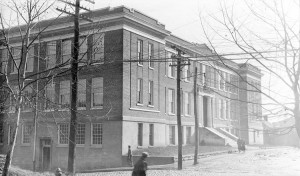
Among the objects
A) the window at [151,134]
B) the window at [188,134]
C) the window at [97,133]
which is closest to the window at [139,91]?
the window at [151,134]

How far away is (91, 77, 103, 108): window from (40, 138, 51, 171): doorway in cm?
612

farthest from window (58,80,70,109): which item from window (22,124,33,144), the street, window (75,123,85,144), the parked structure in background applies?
the street

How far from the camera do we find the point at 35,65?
39.7 metres

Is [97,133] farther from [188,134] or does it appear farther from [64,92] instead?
[188,134]

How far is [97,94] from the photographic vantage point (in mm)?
34750

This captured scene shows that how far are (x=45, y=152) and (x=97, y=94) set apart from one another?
8111mm

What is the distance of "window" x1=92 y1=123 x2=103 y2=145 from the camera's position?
111ft

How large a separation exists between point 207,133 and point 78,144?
18115 millimetres

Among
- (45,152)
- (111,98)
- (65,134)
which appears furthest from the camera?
(45,152)

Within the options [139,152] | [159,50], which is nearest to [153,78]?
[159,50]

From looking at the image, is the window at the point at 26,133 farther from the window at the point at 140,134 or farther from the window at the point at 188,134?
the window at the point at 188,134

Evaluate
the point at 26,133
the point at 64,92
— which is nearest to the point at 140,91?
the point at 64,92

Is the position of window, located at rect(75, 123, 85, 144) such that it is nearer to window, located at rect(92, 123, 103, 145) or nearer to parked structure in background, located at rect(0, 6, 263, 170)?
parked structure in background, located at rect(0, 6, 263, 170)

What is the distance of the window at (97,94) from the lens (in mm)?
34562
